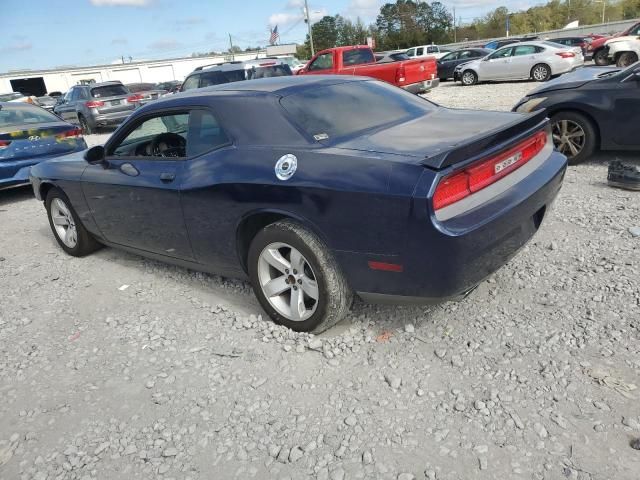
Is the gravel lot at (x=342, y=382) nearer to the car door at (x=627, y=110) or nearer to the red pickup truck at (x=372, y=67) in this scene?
the car door at (x=627, y=110)

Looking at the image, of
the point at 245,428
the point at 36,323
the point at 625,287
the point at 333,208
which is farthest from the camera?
the point at 36,323

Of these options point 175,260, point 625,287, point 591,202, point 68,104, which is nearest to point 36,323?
point 175,260

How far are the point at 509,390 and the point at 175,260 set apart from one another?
8.52 ft

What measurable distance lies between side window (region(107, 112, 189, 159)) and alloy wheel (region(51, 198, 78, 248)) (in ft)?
3.68

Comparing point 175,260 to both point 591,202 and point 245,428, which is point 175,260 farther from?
point 591,202

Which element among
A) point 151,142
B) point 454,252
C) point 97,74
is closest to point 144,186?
point 151,142

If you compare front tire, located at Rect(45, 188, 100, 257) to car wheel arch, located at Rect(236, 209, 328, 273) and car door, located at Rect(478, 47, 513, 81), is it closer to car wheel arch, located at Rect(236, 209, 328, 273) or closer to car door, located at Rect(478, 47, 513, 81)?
car wheel arch, located at Rect(236, 209, 328, 273)

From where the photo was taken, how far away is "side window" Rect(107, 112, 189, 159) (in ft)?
13.7

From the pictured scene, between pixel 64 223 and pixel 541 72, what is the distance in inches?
678

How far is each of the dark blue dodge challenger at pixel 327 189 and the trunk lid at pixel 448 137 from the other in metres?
0.01

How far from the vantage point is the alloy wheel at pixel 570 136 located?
6.34 meters

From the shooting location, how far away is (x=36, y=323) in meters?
3.94

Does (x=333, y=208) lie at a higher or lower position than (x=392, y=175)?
lower

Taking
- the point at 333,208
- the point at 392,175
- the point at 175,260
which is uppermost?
the point at 392,175
